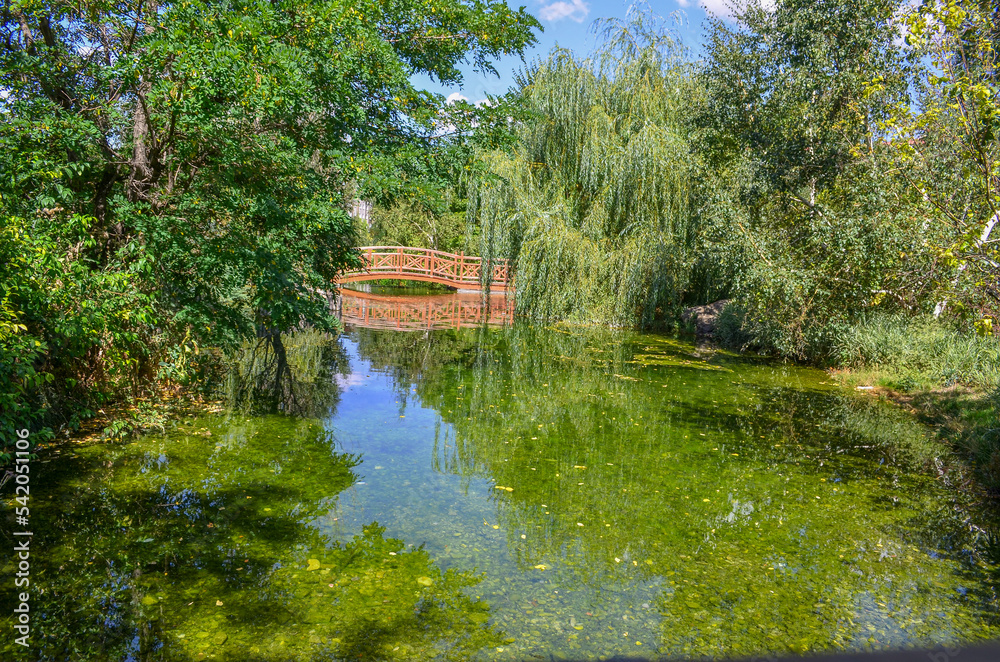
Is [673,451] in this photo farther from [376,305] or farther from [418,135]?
[376,305]

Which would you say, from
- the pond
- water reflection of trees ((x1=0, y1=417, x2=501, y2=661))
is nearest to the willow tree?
the pond

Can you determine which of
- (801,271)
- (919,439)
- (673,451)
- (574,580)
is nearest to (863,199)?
(801,271)

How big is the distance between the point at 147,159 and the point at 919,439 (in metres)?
8.34

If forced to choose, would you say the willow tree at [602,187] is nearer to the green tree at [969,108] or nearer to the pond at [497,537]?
the pond at [497,537]

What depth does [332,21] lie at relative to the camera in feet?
18.7

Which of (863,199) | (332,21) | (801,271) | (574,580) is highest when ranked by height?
(332,21)

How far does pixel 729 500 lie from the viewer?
16.5 feet

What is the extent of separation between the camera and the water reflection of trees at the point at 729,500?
3471 millimetres

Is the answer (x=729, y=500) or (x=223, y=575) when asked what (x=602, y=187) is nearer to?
Answer: (x=729, y=500)

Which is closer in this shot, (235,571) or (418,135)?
(235,571)

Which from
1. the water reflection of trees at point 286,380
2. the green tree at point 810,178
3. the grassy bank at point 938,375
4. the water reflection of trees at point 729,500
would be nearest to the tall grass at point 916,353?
the grassy bank at point 938,375

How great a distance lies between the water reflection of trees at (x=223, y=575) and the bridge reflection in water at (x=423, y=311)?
391 inches

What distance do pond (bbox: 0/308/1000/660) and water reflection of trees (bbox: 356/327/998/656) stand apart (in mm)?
24

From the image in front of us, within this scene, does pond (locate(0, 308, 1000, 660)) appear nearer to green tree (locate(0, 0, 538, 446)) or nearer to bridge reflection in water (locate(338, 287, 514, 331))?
green tree (locate(0, 0, 538, 446))
